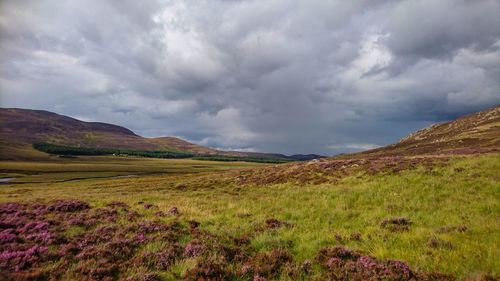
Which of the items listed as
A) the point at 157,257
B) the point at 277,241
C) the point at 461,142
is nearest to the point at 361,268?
the point at 277,241

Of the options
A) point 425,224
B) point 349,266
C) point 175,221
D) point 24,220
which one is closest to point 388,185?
point 425,224

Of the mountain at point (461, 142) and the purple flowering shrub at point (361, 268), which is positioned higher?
the mountain at point (461, 142)

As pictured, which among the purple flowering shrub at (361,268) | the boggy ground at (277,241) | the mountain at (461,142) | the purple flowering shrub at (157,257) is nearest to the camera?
the purple flowering shrub at (361,268)

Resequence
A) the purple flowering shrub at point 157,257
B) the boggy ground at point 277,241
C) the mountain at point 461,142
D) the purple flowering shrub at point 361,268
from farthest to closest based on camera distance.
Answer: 1. the mountain at point 461,142
2. the boggy ground at point 277,241
3. the purple flowering shrub at point 157,257
4. the purple flowering shrub at point 361,268

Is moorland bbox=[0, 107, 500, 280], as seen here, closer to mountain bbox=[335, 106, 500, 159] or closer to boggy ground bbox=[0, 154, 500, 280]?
boggy ground bbox=[0, 154, 500, 280]

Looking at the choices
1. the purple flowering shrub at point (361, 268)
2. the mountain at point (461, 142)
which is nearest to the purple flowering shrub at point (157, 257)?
the purple flowering shrub at point (361, 268)

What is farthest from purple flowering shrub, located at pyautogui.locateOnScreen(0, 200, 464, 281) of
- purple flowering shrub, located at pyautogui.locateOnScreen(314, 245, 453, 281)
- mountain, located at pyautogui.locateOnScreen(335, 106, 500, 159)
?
mountain, located at pyautogui.locateOnScreen(335, 106, 500, 159)

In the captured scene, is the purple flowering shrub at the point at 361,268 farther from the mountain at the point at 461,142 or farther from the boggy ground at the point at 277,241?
the mountain at the point at 461,142

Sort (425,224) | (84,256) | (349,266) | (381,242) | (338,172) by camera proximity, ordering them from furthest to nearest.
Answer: (338,172) < (425,224) < (381,242) < (84,256) < (349,266)

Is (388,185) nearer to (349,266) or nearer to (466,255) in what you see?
(466,255)

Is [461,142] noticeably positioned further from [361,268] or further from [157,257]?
[157,257]

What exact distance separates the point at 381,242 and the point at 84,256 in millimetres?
10389

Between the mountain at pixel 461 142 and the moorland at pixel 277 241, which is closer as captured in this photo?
the moorland at pixel 277 241

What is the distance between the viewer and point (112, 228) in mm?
9844
